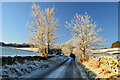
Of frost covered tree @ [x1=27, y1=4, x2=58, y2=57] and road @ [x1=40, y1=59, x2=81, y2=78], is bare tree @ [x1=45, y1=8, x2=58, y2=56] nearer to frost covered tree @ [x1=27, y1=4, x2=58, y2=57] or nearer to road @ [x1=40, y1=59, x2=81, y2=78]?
frost covered tree @ [x1=27, y1=4, x2=58, y2=57]

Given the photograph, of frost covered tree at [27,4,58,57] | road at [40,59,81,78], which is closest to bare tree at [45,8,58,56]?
frost covered tree at [27,4,58,57]

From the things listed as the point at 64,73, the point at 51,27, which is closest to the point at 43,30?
the point at 51,27

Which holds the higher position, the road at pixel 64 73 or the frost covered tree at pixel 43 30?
the frost covered tree at pixel 43 30

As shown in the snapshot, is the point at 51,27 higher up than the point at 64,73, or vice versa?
the point at 51,27

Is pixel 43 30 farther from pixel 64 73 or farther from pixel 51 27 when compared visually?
pixel 64 73

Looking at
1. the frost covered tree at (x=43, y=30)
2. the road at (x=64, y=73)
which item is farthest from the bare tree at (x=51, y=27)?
the road at (x=64, y=73)

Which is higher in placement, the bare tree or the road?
the bare tree

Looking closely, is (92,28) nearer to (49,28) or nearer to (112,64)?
(49,28)

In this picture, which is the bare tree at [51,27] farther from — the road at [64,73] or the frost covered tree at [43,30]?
the road at [64,73]

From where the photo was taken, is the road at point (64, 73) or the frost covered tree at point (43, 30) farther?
the frost covered tree at point (43, 30)

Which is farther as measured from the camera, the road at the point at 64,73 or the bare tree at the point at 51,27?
the bare tree at the point at 51,27

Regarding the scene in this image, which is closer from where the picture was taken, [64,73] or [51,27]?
[64,73]

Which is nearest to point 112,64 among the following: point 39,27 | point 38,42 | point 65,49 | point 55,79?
point 55,79

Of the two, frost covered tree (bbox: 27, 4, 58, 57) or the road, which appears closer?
the road
